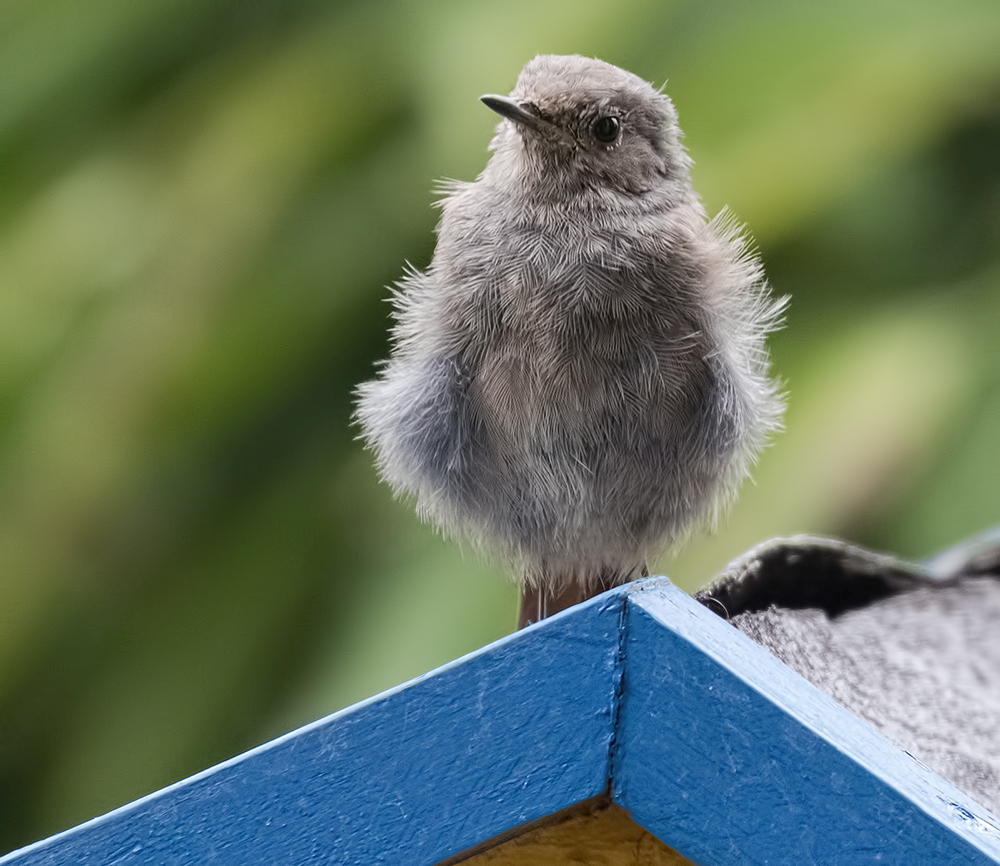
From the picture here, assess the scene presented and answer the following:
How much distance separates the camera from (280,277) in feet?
9.91

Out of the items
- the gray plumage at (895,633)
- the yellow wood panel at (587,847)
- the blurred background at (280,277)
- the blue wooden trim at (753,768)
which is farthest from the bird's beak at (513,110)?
the blurred background at (280,277)

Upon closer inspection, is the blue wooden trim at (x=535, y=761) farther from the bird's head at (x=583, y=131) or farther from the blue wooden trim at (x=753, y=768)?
the bird's head at (x=583, y=131)

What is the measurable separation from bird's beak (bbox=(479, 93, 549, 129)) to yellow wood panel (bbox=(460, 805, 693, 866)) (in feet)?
2.64

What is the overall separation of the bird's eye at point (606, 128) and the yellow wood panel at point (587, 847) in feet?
2.79

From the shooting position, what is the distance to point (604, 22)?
3035 mm

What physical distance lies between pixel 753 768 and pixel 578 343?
→ 70 cm

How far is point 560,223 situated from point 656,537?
1.52 ft

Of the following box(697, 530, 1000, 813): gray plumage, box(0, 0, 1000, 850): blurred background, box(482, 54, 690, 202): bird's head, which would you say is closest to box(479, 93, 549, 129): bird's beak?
box(482, 54, 690, 202): bird's head

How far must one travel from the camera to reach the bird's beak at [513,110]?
4.91 ft

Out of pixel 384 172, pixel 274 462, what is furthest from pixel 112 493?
pixel 384 172

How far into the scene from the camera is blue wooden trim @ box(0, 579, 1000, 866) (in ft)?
3.22

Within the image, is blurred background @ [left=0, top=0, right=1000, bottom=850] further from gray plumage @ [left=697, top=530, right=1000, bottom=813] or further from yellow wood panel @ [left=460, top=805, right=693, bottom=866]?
yellow wood panel @ [left=460, top=805, right=693, bottom=866]

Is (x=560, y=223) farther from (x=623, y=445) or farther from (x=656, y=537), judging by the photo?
(x=656, y=537)

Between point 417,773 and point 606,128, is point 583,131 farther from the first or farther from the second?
point 417,773
